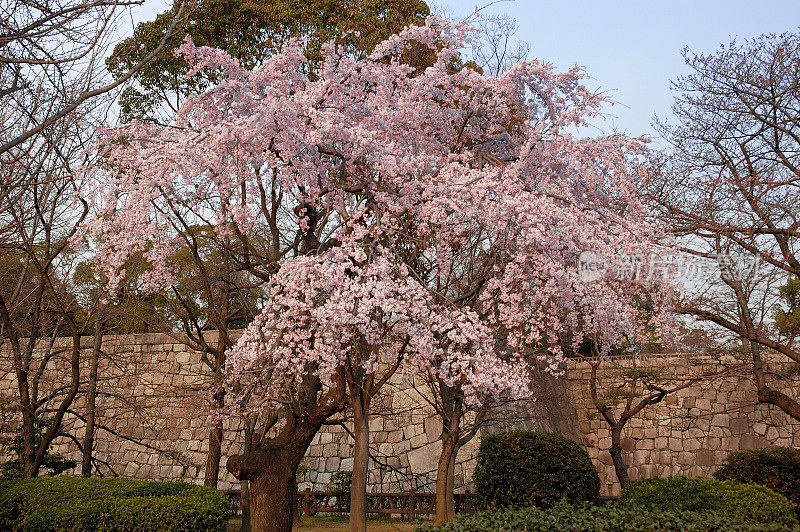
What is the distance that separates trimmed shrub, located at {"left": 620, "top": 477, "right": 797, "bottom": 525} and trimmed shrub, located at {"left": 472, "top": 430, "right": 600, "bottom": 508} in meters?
0.56

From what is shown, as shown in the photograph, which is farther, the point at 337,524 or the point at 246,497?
the point at 337,524

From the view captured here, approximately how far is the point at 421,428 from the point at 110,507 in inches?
289

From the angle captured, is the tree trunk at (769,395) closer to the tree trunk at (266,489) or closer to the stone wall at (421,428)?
the stone wall at (421,428)

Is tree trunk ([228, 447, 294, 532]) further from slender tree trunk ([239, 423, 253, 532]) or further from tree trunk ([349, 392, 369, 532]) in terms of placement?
tree trunk ([349, 392, 369, 532])

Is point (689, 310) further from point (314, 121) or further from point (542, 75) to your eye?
point (314, 121)

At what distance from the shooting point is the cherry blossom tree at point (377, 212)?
6281 millimetres

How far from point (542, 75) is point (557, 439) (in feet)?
14.2

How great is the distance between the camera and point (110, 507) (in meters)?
7.21

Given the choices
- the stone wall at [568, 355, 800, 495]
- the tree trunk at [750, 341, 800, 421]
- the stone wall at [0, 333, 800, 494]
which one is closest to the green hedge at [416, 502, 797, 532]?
the tree trunk at [750, 341, 800, 421]

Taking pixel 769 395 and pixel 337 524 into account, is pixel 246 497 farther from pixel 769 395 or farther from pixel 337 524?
pixel 769 395

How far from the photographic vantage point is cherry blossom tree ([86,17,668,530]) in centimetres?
628

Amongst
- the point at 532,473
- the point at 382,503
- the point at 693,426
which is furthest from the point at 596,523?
the point at 693,426

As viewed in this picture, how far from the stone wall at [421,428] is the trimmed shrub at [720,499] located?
393 centimetres

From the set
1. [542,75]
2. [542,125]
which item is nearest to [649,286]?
[542,125]
